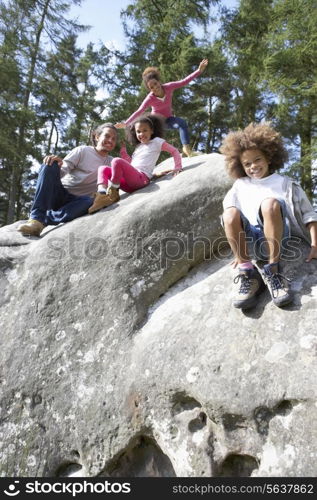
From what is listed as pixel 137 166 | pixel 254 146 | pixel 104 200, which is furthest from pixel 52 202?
pixel 254 146

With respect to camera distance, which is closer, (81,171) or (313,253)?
(313,253)

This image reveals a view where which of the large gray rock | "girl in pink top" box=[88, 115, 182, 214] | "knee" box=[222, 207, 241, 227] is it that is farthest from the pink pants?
"knee" box=[222, 207, 241, 227]

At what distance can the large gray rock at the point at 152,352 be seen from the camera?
2.64m

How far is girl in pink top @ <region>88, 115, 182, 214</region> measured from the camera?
4.46 meters

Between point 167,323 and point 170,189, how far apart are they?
158 cm

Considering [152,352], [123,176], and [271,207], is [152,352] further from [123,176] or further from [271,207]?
[123,176]

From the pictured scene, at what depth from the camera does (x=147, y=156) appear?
5027 millimetres

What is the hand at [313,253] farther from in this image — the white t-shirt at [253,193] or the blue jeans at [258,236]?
the white t-shirt at [253,193]

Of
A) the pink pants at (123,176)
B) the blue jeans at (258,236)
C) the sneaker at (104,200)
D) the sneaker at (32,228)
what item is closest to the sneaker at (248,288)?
the blue jeans at (258,236)

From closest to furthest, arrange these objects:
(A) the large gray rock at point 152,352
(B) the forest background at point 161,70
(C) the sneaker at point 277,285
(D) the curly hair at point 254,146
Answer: (A) the large gray rock at point 152,352
(C) the sneaker at point 277,285
(D) the curly hair at point 254,146
(B) the forest background at point 161,70

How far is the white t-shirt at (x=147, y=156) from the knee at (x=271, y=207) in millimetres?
2227

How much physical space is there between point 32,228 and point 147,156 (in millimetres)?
1765

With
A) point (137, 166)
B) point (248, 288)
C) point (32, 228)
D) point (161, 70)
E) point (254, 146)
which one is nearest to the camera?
point (248, 288)
